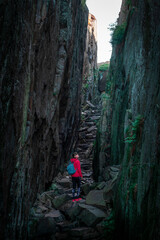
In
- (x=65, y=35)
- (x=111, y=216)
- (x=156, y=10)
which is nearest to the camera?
(x=156, y=10)

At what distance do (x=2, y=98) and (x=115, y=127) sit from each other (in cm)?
859

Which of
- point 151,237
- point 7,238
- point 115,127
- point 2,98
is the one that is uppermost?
point 2,98

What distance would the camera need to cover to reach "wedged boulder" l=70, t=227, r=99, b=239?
6613mm

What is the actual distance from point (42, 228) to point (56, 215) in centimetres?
95

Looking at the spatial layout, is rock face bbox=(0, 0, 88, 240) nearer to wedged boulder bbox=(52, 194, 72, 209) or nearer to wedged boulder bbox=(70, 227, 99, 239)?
wedged boulder bbox=(52, 194, 72, 209)

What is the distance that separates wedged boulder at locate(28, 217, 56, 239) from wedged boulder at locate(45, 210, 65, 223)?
0.45m

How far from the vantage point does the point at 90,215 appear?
7.12 metres

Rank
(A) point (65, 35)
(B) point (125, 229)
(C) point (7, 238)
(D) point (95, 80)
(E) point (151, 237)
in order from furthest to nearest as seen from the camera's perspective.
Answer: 1. (D) point (95, 80)
2. (A) point (65, 35)
3. (B) point (125, 229)
4. (C) point (7, 238)
5. (E) point (151, 237)

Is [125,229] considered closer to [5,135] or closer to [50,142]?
[5,135]

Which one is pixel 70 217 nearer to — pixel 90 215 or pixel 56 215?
pixel 56 215

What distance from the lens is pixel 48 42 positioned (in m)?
8.77

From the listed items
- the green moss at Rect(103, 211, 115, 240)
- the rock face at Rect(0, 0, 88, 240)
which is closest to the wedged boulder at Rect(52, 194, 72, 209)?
the rock face at Rect(0, 0, 88, 240)

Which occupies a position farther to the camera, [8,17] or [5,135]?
[5,135]

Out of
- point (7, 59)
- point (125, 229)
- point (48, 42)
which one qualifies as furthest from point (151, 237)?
point (48, 42)
